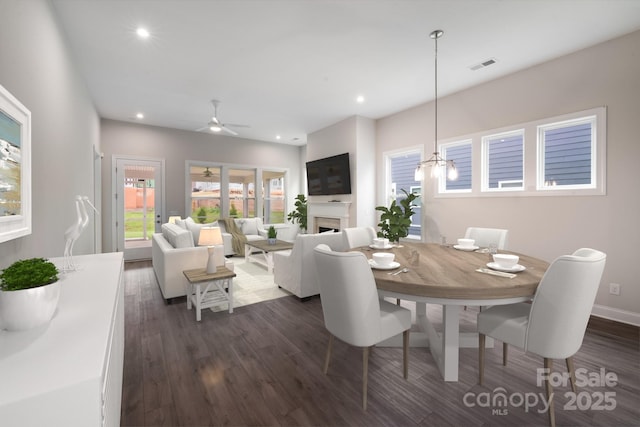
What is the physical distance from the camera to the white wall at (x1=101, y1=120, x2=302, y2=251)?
577 centimetres

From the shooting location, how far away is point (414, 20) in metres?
2.67

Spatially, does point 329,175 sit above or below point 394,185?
above

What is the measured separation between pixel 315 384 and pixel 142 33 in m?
3.71

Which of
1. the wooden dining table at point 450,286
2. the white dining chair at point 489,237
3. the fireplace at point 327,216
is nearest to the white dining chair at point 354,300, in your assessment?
the wooden dining table at point 450,286

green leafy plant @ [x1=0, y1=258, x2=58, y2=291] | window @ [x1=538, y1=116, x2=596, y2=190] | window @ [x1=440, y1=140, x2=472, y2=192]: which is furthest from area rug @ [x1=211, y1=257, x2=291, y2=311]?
window @ [x1=538, y1=116, x2=596, y2=190]

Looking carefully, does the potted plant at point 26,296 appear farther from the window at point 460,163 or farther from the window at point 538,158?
the window at point 460,163

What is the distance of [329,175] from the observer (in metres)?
6.01

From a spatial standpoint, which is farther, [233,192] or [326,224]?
[233,192]

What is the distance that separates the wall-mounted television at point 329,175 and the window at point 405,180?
86cm

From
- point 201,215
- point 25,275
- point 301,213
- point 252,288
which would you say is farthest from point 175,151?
point 25,275

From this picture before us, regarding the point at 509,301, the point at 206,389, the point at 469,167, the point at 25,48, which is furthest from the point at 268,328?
the point at 469,167

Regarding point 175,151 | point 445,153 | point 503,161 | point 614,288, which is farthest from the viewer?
point 175,151

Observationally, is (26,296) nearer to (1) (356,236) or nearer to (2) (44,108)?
(2) (44,108)

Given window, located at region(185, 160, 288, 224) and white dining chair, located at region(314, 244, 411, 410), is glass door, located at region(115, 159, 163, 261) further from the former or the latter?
white dining chair, located at region(314, 244, 411, 410)
